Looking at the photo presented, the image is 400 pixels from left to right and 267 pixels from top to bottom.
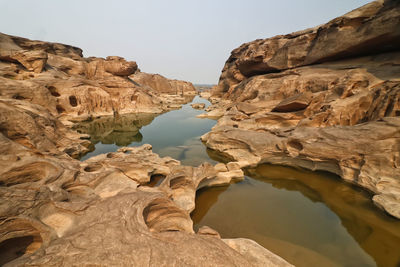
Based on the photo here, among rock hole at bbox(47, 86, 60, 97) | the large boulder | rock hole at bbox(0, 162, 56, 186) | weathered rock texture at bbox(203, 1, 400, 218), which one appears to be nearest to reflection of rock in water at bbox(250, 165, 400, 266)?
weathered rock texture at bbox(203, 1, 400, 218)

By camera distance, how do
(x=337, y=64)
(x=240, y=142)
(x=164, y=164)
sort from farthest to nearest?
Answer: (x=337, y=64), (x=240, y=142), (x=164, y=164)

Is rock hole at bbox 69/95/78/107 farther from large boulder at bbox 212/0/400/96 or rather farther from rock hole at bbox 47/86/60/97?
large boulder at bbox 212/0/400/96

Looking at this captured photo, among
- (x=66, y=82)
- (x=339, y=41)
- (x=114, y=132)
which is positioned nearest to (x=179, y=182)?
(x=114, y=132)

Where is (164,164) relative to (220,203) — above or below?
above

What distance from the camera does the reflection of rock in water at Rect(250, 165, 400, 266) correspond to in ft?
11.5

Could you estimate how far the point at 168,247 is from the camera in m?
2.24

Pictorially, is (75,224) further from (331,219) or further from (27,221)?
(331,219)

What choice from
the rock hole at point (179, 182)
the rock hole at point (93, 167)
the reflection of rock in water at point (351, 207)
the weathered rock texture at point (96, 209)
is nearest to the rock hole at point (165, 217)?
the weathered rock texture at point (96, 209)

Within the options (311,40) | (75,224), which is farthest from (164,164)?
(311,40)

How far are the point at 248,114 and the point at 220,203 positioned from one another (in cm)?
1062

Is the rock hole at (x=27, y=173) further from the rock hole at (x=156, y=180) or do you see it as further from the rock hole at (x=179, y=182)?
the rock hole at (x=179, y=182)

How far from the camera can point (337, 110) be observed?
8250 millimetres

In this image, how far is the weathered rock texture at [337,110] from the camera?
5.36 metres

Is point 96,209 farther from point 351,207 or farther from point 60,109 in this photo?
point 60,109
